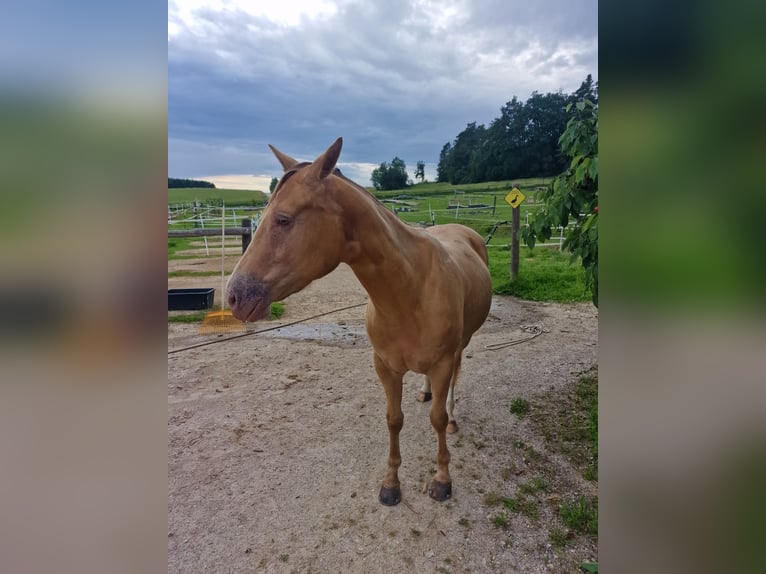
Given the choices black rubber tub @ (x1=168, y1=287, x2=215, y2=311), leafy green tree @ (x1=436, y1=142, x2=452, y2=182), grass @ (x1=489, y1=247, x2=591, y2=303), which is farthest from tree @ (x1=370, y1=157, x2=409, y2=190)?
black rubber tub @ (x1=168, y1=287, x2=215, y2=311)

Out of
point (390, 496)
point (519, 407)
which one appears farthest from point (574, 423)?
point (390, 496)

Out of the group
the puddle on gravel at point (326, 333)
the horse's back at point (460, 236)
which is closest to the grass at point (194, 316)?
the puddle on gravel at point (326, 333)

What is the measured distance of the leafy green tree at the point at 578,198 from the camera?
248 cm

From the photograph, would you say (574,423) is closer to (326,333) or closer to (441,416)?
(441,416)

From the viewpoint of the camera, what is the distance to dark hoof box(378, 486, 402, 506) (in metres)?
2.44

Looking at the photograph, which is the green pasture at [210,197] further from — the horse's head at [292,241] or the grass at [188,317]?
the horse's head at [292,241]

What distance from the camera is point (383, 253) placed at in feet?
6.32

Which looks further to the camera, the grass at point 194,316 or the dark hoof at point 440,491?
the grass at point 194,316

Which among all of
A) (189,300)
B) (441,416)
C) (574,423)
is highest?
(189,300)

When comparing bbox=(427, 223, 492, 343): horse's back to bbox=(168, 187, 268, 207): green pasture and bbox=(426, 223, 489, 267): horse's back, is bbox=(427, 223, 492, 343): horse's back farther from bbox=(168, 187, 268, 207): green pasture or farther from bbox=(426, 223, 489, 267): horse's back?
bbox=(168, 187, 268, 207): green pasture

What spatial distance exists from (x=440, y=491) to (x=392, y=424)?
0.53 m

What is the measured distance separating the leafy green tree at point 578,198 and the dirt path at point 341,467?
150cm
